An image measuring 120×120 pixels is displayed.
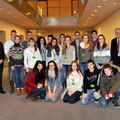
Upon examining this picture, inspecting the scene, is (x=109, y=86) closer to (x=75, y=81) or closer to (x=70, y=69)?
(x=75, y=81)

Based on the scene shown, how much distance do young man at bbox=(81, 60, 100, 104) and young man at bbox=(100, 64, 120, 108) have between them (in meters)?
0.14

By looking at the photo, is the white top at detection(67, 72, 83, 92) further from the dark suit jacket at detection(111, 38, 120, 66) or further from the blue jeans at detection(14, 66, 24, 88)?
the blue jeans at detection(14, 66, 24, 88)

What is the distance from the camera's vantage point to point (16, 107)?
11.0 feet

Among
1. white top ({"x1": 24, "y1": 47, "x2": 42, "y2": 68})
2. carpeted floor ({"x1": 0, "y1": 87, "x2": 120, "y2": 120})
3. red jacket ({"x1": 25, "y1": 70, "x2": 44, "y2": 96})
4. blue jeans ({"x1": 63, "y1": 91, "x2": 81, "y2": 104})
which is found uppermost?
white top ({"x1": 24, "y1": 47, "x2": 42, "y2": 68})

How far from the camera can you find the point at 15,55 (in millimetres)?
4207

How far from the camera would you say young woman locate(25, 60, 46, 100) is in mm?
3891

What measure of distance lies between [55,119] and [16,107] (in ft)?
3.42

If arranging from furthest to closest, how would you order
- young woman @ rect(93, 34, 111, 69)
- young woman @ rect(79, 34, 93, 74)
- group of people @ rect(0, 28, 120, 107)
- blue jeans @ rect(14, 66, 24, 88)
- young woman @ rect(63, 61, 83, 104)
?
blue jeans @ rect(14, 66, 24, 88)
young woman @ rect(79, 34, 93, 74)
young woman @ rect(93, 34, 111, 69)
young woman @ rect(63, 61, 83, 104)
group of people @ rect(0, 28, 120, 107)

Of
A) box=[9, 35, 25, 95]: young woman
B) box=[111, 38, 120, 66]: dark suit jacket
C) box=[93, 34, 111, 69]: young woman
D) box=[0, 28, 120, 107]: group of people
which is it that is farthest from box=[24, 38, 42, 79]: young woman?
box=[111, 38, 120, 66]: dark suit jacket

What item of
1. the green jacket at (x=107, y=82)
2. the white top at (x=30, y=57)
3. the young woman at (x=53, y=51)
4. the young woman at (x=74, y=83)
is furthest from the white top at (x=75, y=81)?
the white top at (x=30, y=57)

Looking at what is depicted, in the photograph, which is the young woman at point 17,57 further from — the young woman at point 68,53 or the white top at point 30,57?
the young woman at point 68,53

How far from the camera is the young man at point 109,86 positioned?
10.7ft

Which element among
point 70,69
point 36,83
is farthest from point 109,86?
point 36,83

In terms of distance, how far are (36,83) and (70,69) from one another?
0.96 meters
